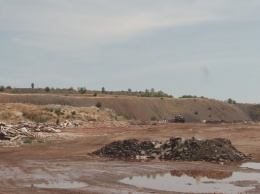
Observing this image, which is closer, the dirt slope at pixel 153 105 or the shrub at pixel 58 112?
the shrub at pixel 58 112

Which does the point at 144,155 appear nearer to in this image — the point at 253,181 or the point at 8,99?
the point at 253,181

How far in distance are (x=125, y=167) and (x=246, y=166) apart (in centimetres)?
563

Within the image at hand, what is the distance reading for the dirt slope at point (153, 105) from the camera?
8156cm

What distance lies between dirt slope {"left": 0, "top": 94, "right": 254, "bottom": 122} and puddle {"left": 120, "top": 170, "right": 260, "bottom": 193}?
60.7 metres

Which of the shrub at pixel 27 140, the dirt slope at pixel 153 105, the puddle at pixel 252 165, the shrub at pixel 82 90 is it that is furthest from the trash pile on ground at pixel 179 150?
the shrub at pixel 82 90

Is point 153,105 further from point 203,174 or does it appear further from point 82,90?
point 203,174

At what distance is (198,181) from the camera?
16.2 metres

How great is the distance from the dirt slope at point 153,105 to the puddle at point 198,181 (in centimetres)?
6075

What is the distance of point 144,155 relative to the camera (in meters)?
23.8

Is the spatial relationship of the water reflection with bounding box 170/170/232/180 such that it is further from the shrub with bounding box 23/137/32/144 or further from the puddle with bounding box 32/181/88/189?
the shrub with bounding box 23/137/32/144

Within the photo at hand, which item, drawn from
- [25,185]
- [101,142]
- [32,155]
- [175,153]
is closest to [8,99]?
[101,142]

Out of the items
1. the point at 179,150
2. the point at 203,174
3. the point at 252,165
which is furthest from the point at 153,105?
the point at 203,174

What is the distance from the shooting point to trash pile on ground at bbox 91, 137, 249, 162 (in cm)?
2238

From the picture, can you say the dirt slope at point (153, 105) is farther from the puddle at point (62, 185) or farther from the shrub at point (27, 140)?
the puddle at point (62, 185)
